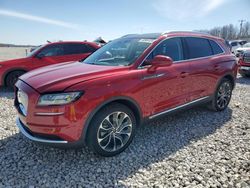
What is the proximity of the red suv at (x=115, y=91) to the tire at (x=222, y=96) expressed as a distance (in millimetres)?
366

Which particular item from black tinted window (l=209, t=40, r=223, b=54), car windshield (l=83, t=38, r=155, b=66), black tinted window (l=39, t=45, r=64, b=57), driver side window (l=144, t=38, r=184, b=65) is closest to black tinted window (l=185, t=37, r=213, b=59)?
black tinted window (l=209, t=40, r=223, b=54)

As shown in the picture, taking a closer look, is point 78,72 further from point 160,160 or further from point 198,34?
point 198,34

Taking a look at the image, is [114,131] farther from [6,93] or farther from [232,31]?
[232,31]

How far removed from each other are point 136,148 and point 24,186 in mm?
1625

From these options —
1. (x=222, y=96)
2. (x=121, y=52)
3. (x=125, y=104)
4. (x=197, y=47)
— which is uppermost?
(x=197, y=47)

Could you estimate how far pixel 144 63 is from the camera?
11.1ft

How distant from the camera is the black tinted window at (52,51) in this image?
7.59m

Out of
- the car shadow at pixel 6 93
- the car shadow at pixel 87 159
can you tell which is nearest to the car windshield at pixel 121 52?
the car shadow at pixel 87 159

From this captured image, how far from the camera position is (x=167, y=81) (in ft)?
12.0

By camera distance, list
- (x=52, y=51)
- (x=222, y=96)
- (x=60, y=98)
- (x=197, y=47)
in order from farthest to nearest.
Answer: (x=52, y=51) < (x=222, y=96) < (x=197, y=47) < (x=60, y=98)

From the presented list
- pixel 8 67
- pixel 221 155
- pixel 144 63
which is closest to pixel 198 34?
pixel 144 63

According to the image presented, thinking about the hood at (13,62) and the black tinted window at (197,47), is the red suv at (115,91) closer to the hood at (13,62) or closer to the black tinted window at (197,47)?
the black tinted window at (197,47)

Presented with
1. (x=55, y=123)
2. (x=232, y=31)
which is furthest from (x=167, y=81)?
(x=232, y=31)

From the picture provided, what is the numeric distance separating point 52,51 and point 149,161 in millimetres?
5981
